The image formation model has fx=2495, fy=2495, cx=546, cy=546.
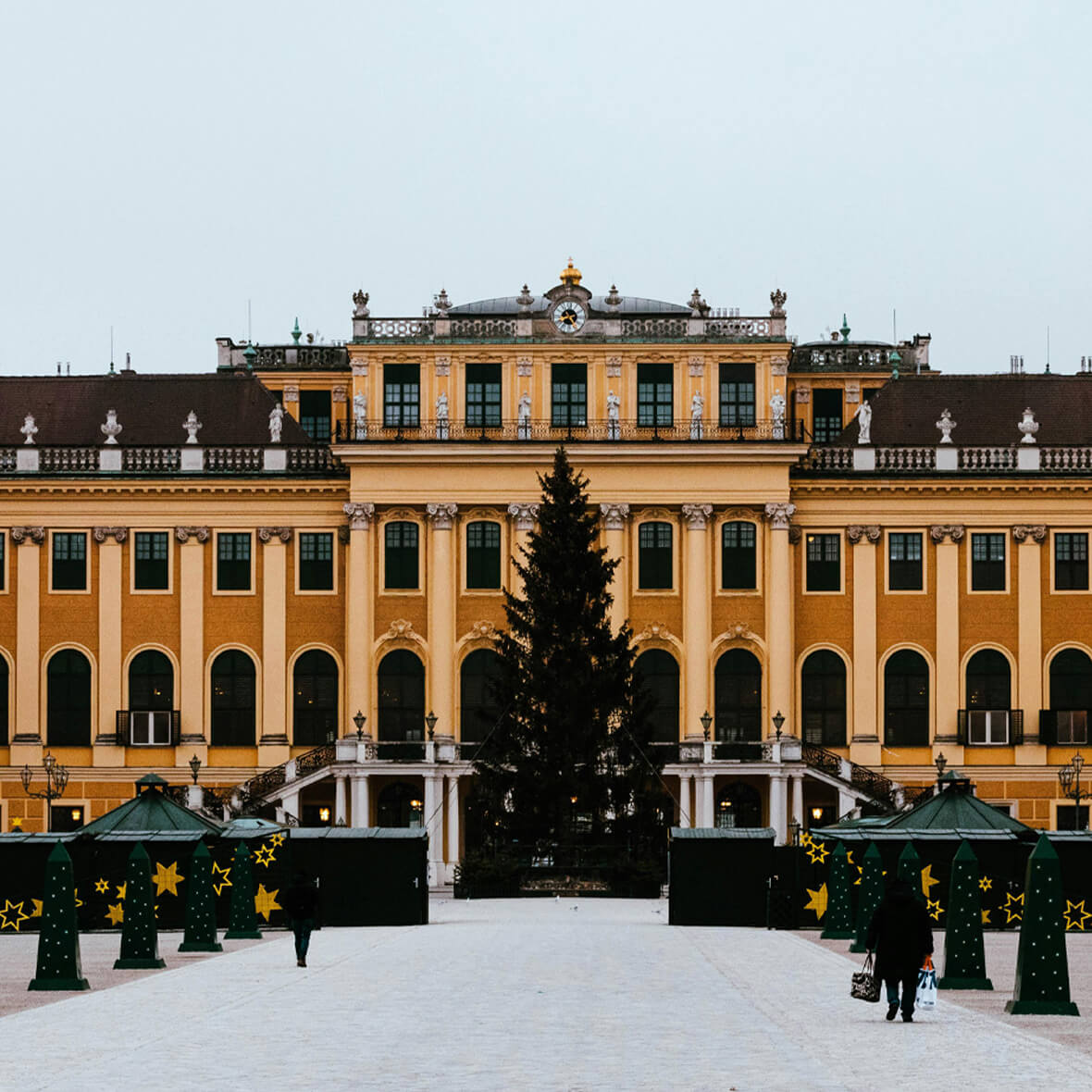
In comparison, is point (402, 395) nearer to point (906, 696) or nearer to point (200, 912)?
point (906, 696)

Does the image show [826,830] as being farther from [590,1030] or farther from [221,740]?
[221,740]

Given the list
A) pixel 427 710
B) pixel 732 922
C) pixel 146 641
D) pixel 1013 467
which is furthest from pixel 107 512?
pixel 732 922

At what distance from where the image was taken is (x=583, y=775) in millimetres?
62031

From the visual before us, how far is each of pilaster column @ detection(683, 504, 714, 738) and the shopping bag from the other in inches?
2037

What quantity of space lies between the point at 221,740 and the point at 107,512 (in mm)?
7996

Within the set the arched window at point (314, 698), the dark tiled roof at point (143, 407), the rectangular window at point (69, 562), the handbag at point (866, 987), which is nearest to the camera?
the handbag at point (866, 987)

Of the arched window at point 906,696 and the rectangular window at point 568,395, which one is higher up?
the rectangular window at point 568,395

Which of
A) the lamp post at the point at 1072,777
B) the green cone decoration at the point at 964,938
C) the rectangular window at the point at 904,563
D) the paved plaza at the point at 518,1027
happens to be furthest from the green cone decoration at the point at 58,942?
the rectangular window at the point at 904,563

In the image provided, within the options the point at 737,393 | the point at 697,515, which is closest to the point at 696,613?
the point at 697,515

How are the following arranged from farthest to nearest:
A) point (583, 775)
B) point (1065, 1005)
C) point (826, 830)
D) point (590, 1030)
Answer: point (583, 775)
point (826, 830)
point (1065, 1005)
point (590, 1030)

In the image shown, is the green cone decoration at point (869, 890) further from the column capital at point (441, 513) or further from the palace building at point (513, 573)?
the column capital at point (441, 513)

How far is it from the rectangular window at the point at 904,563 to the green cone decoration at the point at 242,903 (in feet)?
132

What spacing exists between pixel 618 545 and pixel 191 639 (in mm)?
13567

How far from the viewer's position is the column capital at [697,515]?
7669cm
